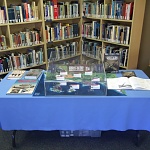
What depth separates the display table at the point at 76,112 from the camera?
5.77 ft

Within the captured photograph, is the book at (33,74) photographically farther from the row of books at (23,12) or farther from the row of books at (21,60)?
the row of books at (23,12)

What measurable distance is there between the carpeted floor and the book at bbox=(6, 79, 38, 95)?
0.73 meters

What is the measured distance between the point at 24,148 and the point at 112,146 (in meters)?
1.05

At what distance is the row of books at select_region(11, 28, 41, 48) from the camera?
3.08 metres

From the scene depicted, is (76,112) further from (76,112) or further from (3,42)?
(3,42)

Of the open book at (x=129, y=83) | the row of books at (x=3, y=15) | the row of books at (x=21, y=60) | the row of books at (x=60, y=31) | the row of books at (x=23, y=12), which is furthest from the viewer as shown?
the row of books at (x=60, y=31)

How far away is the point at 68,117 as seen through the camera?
1.83m

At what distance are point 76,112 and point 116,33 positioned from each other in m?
1.99

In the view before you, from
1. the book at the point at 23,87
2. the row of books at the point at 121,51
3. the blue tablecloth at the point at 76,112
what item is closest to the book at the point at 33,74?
the book at the point at 23,87

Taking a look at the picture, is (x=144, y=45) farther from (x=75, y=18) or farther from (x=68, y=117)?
(x=68, y=117)

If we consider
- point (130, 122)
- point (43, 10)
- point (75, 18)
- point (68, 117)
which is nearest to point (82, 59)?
point (68, 117)

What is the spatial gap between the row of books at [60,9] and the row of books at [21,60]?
2.32 feet

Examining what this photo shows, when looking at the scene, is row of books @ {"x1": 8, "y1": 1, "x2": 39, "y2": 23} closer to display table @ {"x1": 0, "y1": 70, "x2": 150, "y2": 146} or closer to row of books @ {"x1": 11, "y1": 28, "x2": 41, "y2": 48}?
row of books @ {"x1": 11, "y1": 28, "x2": 41, "y2": 48}

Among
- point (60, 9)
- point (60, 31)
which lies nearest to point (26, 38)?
point (60, 31)
